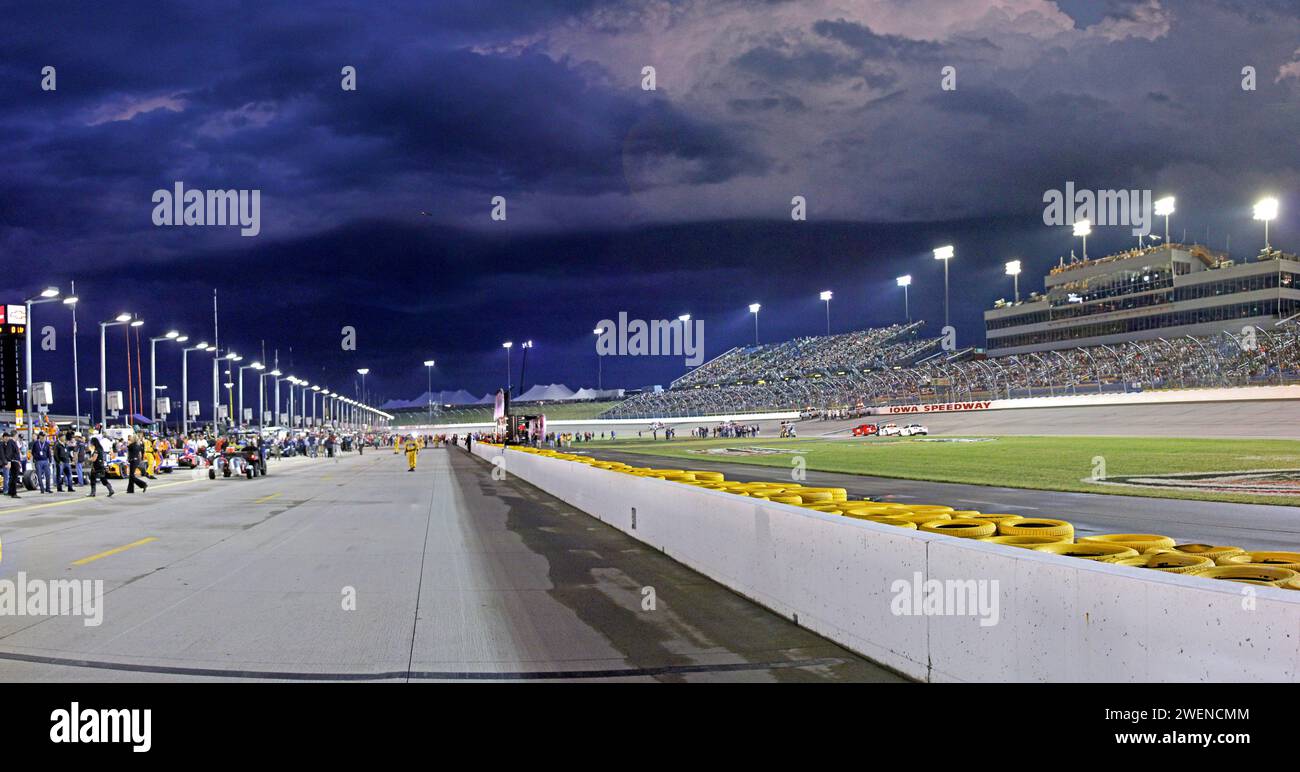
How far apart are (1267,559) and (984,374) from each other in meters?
75.3

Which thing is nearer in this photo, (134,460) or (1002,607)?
(1002,607)

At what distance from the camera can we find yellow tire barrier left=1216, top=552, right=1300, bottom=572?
6.93 metres

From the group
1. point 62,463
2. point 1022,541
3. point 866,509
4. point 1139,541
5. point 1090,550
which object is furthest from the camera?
point 62,463

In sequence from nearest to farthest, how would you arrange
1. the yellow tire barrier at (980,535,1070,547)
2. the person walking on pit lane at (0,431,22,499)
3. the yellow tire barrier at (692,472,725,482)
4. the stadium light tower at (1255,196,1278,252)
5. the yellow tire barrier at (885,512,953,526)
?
the yellow tire barrier at (980,535,1070,547) → the yellow tire barrier at (885,512,953,526) → the yellow tire barrier at (692,472,725,482) → the person walking on pit lane at (0,431,22,499) → the stadium light tower at (1255,196,1278,252)

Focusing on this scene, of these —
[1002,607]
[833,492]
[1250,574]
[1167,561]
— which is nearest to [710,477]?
[833,492]

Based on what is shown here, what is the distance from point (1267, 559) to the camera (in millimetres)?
7230

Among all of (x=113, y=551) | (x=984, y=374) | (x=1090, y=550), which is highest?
(x=984, y=374)

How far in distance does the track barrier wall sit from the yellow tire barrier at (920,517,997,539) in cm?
134

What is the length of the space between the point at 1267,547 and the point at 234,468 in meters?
38.4

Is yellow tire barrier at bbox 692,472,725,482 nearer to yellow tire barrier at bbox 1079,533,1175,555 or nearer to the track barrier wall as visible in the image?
the track barrier wall

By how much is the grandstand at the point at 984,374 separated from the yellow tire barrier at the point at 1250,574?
56163 mm

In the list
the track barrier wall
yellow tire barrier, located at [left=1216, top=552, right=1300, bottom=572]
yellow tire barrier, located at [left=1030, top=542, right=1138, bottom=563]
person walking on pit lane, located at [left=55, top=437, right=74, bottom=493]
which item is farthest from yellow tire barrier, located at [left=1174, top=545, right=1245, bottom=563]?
person walking on pit lane, located at [left=55, top=437, right=74, bottom=493]

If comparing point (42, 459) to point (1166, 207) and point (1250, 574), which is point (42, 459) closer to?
point (1250, 574)
